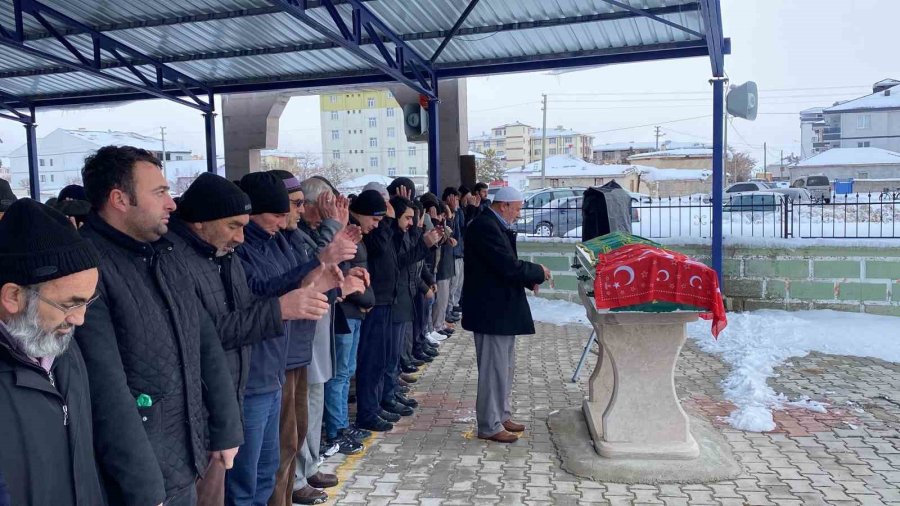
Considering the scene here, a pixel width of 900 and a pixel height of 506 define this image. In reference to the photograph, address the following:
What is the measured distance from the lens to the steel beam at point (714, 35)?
23.4 feet

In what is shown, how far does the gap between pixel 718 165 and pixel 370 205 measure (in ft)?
18.4

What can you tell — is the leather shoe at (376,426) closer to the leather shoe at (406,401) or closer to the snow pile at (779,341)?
the leather shoe at (406,401)

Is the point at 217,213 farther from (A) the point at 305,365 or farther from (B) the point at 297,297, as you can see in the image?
(A) the point at 305,365

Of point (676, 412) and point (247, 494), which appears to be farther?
point (676, 412)

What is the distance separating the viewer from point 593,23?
343 inches

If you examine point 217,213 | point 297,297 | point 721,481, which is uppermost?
point 217,213

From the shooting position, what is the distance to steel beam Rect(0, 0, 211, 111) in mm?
8469

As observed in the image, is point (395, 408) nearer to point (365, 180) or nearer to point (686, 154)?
point (365, 180)

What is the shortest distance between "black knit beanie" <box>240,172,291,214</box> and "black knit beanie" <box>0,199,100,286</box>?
4.93 ft

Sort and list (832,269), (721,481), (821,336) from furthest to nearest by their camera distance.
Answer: (832,269) → (821,336) → (721,481)

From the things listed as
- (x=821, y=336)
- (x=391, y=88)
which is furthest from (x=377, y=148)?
(x=821, y=336)

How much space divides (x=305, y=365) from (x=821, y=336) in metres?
6.63

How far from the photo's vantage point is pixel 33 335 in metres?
1.77

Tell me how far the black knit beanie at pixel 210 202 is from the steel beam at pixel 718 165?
7328 millimetres
